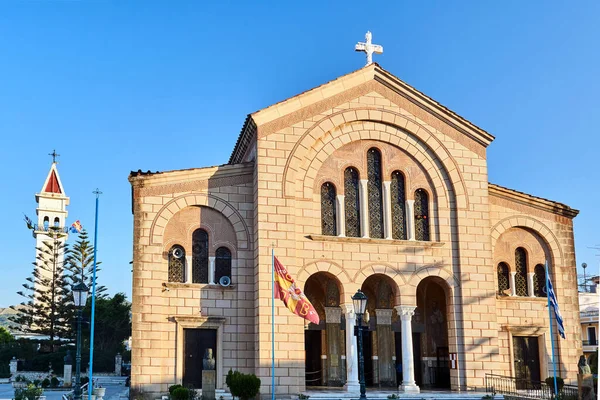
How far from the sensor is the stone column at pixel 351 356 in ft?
87.0

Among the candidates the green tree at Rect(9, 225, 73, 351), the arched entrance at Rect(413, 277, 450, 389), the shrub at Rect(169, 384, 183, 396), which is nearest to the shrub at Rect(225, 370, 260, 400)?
the shrub at Rect(169, 384, 183, 396)

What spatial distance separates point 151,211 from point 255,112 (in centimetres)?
554

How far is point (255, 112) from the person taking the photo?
1086 inches

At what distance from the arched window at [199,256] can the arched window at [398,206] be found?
7618 millimetres

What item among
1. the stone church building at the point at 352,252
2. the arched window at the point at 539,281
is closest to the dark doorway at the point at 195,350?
the stone church building at the point at 352,252

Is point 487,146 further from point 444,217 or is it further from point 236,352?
point 236,352

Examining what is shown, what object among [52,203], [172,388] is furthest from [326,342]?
[52,203]

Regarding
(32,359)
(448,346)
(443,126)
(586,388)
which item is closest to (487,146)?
(443,126)

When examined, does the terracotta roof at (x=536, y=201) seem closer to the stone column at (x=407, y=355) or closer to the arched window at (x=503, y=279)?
the arched window at (x=503, y=279)

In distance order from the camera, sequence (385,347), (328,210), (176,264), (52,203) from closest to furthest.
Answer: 1. (176,264)
2. (328,210)
3. (385,347)
4. (52,203)

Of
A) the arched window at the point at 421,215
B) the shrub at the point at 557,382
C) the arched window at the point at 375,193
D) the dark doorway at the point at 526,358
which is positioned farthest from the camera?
the dark doorway at the point at 526,358

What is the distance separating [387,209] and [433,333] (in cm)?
654

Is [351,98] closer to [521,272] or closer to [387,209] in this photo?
[387,209]

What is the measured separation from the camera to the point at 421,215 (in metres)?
29.5
